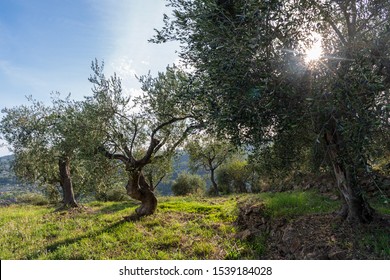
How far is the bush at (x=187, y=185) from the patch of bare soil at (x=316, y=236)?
147 ft

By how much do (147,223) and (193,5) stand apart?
12880 mm

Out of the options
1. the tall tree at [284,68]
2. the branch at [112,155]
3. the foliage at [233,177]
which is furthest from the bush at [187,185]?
the tall tree at [284,68]

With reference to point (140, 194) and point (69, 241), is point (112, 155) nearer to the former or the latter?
point (140, 194)

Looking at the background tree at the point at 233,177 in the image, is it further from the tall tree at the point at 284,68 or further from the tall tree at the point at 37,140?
the tall tree at the point at 284,68

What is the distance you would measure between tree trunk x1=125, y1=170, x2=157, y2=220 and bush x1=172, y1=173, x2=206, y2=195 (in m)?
37.9

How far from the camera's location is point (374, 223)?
442 inches

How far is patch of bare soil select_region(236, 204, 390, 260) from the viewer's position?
360 inches

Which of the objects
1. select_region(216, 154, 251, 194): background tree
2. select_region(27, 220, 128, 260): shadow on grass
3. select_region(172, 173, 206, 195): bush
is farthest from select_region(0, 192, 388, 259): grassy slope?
select_region(172, 173, 206, 195): bush

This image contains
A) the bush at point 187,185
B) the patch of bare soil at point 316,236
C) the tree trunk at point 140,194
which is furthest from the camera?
the bush at point 187,185

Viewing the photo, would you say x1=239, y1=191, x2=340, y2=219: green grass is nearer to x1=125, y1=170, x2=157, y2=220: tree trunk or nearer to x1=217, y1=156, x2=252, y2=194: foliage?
x1=125, y1=170, x2=157, y2=220: tree trunk

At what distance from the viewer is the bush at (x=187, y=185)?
58312mm

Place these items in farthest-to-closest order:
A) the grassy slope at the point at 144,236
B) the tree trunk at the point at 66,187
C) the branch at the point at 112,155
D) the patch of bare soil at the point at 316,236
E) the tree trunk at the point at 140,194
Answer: the tree trunk at the point at 66,187 < the tree trunk at the point at 140,194 < the branch at the point at 112,155 < the grassy slope at the point at 144,236 < the patch of bare soil at the point at 316,236

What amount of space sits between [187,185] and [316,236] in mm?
48914
